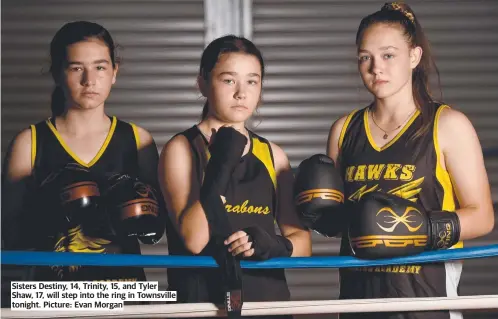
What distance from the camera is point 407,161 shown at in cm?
223

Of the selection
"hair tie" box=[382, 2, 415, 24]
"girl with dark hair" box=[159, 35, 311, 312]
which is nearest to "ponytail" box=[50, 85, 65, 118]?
"girl with dark hair" box=[159, 35, 311, 312]

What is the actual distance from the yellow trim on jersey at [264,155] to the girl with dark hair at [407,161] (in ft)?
0.68

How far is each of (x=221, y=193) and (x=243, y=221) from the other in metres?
0.13

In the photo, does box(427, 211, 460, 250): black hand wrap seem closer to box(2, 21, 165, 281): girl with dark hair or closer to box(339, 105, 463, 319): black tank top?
box(339, 105, 463, 319): black tank top

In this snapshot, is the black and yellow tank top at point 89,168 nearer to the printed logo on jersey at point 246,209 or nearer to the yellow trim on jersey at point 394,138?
the printed logo on jersey at point 246,209

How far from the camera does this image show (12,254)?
2.05 m

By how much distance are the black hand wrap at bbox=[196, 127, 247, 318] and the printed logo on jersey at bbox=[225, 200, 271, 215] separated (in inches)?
2.6

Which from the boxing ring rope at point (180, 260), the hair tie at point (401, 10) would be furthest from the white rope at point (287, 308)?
the hair tie at point (401, 10)

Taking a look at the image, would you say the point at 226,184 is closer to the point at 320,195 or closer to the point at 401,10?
the point at 320,195

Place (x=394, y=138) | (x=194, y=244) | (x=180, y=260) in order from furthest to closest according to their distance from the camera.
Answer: (x=394, y=138), (x=194, y=244), (x=180, y=260)

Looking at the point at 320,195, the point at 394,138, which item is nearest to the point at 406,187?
the point at 394,138

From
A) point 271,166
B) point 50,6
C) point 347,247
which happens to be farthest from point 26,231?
point 50,6

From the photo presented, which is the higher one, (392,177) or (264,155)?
Answer: (264,155)

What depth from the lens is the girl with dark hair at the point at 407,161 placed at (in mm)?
2207
